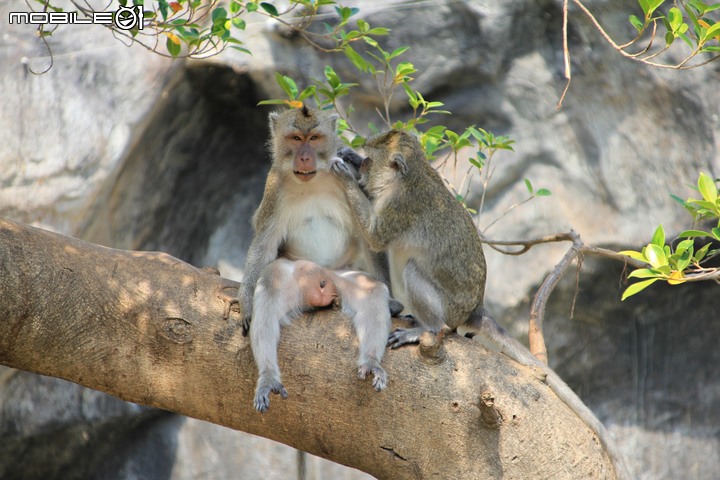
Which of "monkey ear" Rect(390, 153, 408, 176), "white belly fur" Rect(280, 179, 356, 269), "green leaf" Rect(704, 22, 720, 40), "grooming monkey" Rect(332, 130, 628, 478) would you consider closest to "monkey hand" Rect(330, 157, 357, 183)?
"grooming monkey" Rect(332, 130, 628, 478)

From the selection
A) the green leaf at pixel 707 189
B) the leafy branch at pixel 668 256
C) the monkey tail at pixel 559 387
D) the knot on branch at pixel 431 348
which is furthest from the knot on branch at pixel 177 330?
the green leaf at pixel 707 189

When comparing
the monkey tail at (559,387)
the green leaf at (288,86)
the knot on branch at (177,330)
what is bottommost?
the monkey tail at (559,387)

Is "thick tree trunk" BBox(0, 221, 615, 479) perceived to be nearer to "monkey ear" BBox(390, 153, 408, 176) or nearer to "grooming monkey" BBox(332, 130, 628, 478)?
"grooming monkey" BBox(332, 130, 628, 478)

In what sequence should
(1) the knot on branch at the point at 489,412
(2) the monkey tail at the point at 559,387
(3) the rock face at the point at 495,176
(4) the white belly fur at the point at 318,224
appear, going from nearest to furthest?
(1) the knot on branch at the point at 489,412
(2) the monkey tail at the point at 559,387
(4) the white belly fur at the point at 318,224
(3) the rock face at the point at 495,176

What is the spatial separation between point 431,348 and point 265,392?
33.7 inches

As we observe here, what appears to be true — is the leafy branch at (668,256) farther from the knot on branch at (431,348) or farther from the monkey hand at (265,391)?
the monkey hand at (265,391)

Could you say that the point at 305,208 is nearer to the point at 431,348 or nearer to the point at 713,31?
the point at 431,348

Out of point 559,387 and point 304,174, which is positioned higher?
point 304,174

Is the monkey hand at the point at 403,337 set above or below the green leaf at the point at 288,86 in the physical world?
below

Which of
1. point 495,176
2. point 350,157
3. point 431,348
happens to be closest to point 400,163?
point 350,157

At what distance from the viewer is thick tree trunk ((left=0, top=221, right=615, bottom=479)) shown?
3912 mm

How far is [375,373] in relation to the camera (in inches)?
158

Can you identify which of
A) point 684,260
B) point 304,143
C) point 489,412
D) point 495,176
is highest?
point 684,260

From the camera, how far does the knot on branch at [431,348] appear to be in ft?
12.9
